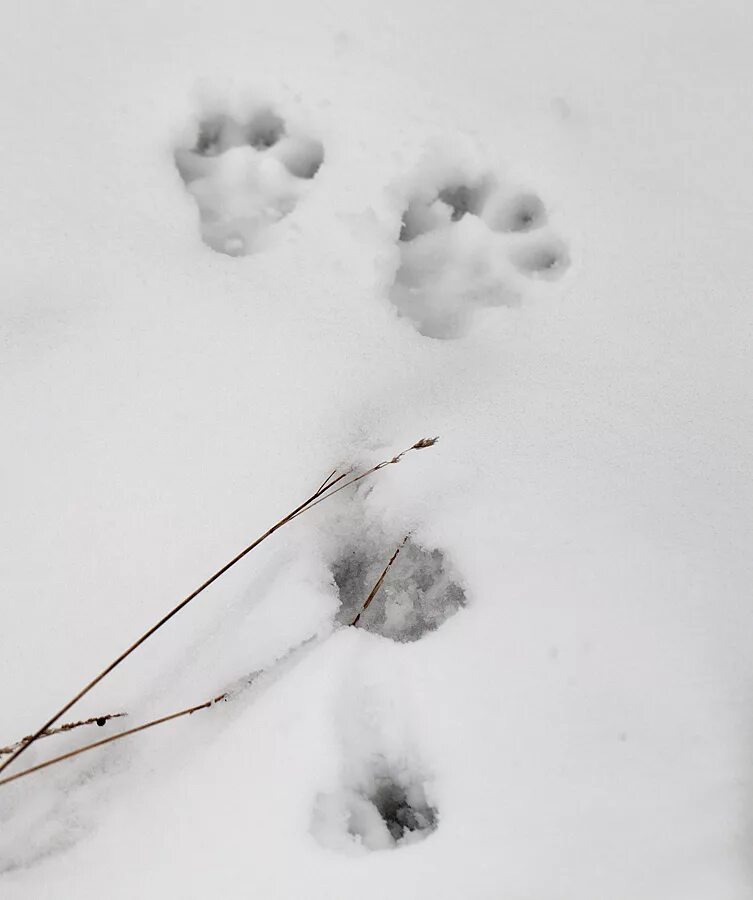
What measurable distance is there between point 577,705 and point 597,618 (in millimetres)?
110

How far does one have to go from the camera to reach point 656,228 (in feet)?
4.02

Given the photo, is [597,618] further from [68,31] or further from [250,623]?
[68,31]

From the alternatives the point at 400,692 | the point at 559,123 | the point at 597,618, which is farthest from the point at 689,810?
the point at 559,123

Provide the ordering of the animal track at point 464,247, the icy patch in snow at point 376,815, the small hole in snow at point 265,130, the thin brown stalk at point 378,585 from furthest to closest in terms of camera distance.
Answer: the small hole in snow at point 265,130, the animal track at point 464,247, the thin brown stalk at point 378,585, the icy patch in snow at point 376,815

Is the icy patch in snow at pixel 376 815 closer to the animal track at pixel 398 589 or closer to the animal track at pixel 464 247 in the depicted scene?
the animal track at pixel 398 589

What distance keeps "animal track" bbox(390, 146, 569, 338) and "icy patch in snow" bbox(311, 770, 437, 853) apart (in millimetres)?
659

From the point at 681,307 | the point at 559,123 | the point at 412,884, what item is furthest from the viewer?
the point at 559,123

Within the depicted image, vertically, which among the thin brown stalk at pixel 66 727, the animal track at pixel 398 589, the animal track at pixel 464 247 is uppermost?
the animal track at pixel 464 247

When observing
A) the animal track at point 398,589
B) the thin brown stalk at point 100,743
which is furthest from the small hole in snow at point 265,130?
the thin brown stalk at point 100,743

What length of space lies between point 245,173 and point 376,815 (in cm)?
101

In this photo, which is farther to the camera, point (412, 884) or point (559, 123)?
point (559, 123)

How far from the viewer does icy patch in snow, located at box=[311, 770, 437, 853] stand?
0.84 metres

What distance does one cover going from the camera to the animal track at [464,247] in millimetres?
1220

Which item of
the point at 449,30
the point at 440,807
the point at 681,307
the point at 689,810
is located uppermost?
the point at 449,30
